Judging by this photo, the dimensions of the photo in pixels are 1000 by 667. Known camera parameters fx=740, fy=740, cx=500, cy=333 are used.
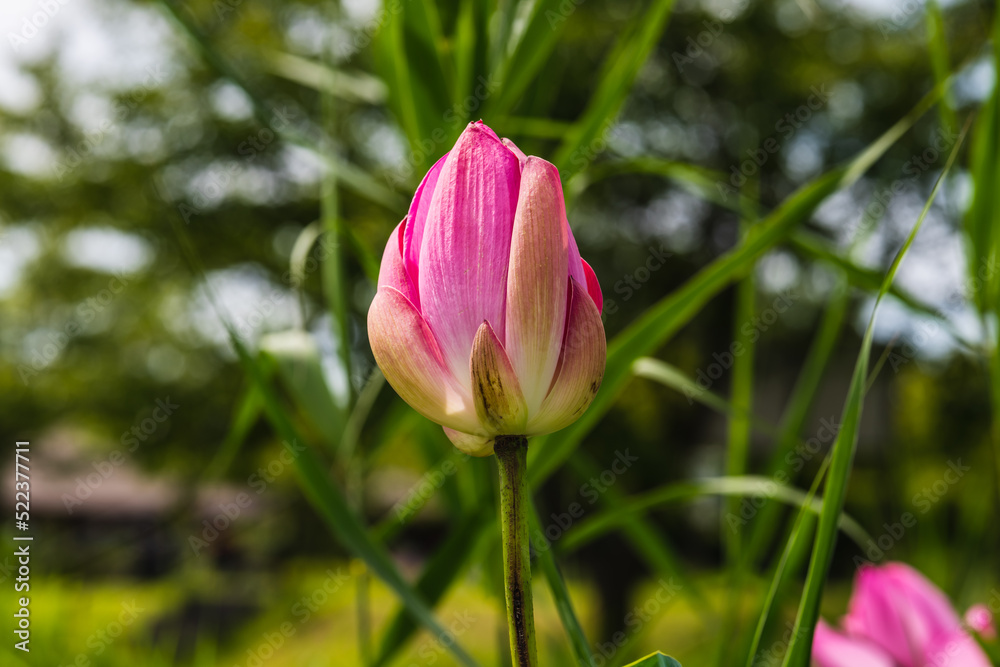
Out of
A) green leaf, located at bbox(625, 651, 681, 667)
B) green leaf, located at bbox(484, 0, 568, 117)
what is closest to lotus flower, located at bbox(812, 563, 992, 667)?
green leaf, located at bbox(625, 651, 681, 667)

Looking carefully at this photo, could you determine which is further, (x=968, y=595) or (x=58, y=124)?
(x=58, y=124)

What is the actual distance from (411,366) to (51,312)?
823cm

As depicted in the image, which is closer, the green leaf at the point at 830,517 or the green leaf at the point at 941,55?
A: the green leaf at the point at 830,517

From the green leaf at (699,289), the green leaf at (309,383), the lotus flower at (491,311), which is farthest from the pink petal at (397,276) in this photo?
the green leaf at (309,383)

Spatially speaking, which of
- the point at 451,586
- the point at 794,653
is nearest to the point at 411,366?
the point at 794,653

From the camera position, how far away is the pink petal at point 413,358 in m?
0.20

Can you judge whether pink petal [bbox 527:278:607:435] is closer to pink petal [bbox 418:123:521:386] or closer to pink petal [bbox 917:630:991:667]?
pink petal [bbox 418:123:521:386]

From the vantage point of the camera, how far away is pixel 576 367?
7.6 inches

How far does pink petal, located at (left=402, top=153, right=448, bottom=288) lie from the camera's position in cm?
22

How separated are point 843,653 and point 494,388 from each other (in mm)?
326

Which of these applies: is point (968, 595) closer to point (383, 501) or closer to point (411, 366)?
point (411, 366)

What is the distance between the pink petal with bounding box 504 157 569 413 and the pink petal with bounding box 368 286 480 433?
0.02 metres

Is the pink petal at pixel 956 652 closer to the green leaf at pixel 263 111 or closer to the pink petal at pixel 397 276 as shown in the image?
the pink petal at pixel 397 276

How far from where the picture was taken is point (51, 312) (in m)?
7.19
